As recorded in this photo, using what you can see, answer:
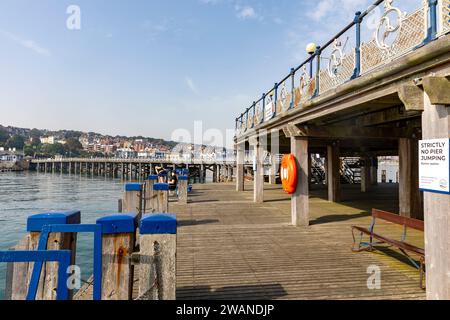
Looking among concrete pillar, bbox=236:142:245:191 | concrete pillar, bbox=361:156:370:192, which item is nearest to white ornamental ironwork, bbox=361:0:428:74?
concrete pillar, bbox=236:142:245:191

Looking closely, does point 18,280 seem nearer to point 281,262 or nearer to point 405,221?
point 281,262

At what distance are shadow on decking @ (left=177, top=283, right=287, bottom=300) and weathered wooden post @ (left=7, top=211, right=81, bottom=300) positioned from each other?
2.00m

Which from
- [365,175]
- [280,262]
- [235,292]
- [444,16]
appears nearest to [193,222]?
[280,262]

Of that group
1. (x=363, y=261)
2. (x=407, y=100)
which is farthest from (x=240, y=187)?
(x=407, y=100)

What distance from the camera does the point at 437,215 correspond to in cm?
389

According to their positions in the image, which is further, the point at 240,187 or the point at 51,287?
the point at 240,187

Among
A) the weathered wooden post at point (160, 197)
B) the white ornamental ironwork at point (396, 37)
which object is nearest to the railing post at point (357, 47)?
the white ornamental ironwork at point (396, 37)

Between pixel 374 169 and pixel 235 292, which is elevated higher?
pixel 374 169

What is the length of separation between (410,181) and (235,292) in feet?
29.3

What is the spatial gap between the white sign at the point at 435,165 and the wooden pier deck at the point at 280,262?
172 cm
